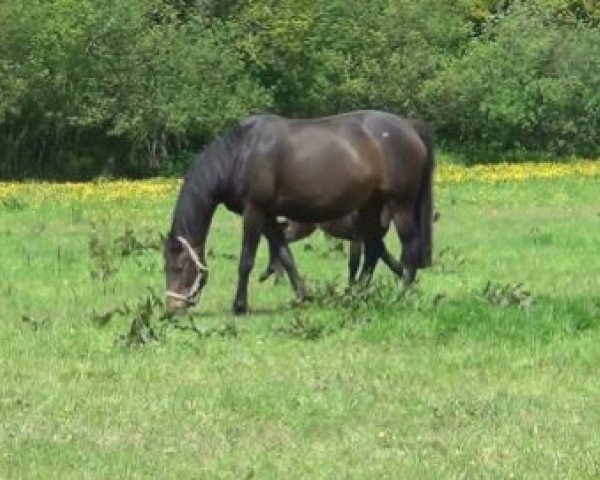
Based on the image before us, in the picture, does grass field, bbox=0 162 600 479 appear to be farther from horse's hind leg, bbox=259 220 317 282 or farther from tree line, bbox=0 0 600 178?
tree line, bbox=0 0 600 178

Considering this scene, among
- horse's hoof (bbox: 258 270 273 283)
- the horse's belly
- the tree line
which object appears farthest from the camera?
the tree line

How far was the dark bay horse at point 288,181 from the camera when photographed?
12.9 meters

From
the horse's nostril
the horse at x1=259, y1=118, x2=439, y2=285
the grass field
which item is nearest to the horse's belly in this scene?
the horse at x1=259, y1=118, x2=439, y2=285

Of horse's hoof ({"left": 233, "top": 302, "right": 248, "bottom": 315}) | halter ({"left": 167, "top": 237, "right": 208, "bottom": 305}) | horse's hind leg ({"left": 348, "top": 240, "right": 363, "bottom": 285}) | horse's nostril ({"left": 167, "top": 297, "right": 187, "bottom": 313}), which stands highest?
halter ({"left": 167, "top": 237, "right": 208, "bottom": 305})

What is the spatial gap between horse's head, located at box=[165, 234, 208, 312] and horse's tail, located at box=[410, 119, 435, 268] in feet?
8.30

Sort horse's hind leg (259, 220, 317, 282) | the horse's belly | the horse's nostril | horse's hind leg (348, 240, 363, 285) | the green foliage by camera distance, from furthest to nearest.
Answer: the green foliage < horse's hind leg (348, 240, 363, 285) < horse's hind leg (259, 220, 317, 282) < the horse's belly < the horse's nostril

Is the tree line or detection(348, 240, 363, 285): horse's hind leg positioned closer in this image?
detection(348, 240, 363, 285): horse's hind leg

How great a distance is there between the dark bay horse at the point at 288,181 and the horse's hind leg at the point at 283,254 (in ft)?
0.04

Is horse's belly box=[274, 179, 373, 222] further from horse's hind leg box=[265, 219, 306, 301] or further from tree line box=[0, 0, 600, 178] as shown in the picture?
tree line box=[0, 0, 600, 178]

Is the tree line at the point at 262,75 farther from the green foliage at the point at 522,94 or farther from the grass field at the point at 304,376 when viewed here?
the grass field at the point at 304,376

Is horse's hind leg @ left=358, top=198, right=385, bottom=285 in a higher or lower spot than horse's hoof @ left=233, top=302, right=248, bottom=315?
higher

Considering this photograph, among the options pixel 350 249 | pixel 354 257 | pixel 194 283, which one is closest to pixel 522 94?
pixel 350 249

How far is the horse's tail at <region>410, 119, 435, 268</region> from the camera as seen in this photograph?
1384 centimetres

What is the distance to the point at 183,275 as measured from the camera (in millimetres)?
12844
